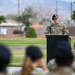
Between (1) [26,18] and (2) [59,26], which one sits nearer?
(2) [59,26]

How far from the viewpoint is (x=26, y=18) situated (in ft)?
315

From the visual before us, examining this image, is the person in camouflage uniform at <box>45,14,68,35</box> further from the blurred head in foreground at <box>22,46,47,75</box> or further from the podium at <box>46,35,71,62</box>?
the blurred head in foreground at <box>22,46,47,75</box>

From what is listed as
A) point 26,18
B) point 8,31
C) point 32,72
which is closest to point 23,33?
point 8,31

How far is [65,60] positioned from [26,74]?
476 mm

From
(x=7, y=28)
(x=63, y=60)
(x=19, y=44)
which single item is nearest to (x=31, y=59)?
(x=63, y=60)

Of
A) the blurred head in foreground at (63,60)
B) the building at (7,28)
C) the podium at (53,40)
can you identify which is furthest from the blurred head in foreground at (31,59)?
the building at (7,28)

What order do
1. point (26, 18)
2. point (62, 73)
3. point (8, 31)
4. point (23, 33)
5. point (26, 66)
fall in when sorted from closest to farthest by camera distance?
point (62, 73)
point (26, 66)
point (23, 33)
point (8, 31)
point (26, 18)

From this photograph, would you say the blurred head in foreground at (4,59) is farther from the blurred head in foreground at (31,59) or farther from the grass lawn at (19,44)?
the grass lawn at (19,44)

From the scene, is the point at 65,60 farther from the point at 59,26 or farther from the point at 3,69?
the point at 59,26

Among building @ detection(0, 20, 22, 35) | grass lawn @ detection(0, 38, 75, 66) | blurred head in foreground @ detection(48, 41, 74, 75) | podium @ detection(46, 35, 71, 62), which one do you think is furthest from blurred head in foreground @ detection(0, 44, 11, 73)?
building @ detection(0, 20, 22, 35)

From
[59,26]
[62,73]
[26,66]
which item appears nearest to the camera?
[62,73]

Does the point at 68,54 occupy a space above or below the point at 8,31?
above

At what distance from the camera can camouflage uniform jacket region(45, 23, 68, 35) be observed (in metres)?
11.7

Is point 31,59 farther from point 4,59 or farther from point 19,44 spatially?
point 19,44
